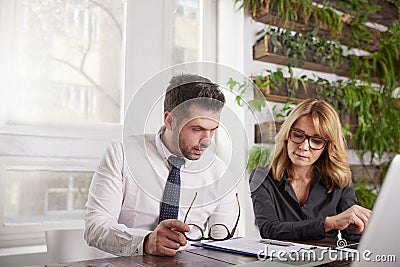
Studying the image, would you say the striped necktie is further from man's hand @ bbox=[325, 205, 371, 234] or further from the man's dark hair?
man's hand @ bbox=[325, 205, 371, 234]

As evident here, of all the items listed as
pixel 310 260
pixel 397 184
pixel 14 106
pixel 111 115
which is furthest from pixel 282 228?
pixel 14 106

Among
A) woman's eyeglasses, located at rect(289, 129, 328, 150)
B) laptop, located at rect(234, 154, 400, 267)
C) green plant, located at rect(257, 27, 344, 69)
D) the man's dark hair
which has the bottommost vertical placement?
laptop, located at rect(234, 154, 400, 267)

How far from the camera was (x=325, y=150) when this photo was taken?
1.99 meters

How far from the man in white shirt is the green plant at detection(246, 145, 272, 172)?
113 mm

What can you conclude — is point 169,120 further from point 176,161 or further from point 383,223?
point 383,223

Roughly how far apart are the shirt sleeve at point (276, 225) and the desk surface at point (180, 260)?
0.45m

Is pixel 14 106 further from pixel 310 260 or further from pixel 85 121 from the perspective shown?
pixel 310 260

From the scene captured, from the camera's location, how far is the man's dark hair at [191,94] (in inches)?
46.5

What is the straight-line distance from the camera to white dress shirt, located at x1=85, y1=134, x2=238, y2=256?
4.10ft

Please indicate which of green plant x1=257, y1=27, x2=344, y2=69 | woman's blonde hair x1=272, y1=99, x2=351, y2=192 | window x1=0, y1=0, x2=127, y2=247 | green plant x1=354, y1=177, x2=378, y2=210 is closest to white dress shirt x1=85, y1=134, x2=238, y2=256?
woman's blonde hair x1=272, y1=99, x2=351, y2=192

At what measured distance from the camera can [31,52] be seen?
2109mm

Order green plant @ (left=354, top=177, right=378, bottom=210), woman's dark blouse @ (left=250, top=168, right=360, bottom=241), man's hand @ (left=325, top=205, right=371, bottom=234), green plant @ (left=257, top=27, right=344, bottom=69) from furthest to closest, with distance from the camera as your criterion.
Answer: green plant @ (left=354, top=177, right=378, bottom=210) → green plant @ (left=257, top=27, right=344, bottom=69) → woman's dark blouse @ (left=250, top=168, right=360, bottom=241) → man's hand @ (left=325, top=205, right=371, bottom=234)

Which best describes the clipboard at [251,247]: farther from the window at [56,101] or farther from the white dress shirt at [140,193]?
the window at [56,101]

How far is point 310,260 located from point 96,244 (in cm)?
67
